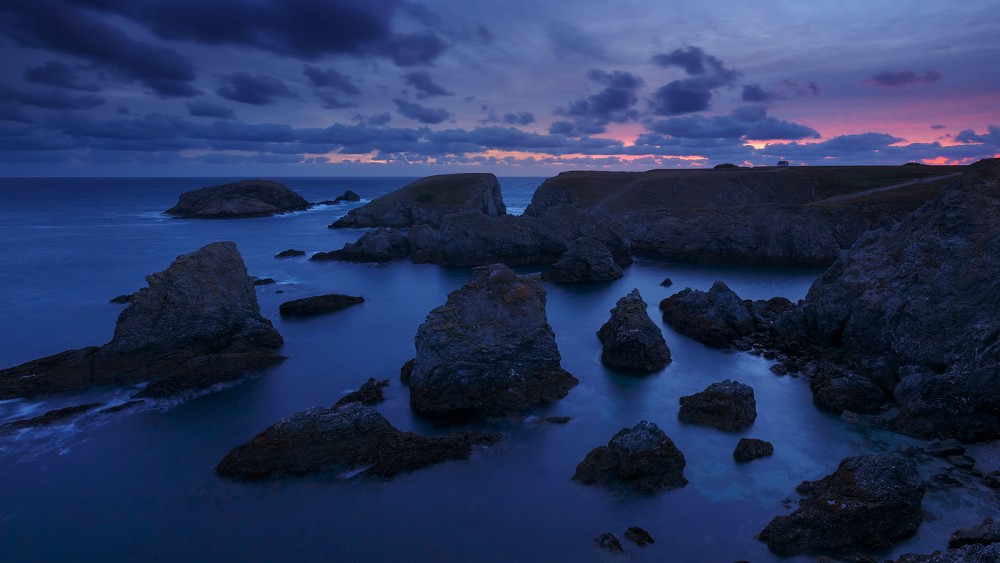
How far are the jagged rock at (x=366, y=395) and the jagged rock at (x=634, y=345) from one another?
44.7ft

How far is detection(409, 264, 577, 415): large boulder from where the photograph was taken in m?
27.3

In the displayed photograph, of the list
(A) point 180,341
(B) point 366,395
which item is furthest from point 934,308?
(A) point 180,341

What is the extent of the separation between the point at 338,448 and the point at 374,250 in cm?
5488

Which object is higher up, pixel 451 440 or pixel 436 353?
pixel 436 353

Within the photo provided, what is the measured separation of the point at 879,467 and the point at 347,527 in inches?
690

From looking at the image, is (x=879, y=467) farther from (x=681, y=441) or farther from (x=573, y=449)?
(x=573, y=449)

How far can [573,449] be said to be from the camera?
2366 cm

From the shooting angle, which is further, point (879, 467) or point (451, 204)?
point (451, 204)

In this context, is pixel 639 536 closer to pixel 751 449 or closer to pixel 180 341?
pixel 751 449

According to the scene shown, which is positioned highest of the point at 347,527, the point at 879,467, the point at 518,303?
the point at 518,303

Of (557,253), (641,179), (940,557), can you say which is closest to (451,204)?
(641,179)

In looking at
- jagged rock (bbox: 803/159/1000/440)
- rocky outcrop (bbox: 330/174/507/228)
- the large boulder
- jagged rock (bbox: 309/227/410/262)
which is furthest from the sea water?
rocky outcrop (bbox: 330/174/507/228)

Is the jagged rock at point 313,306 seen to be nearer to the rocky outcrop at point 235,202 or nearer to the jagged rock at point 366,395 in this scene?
the jagged rock at point 366,395

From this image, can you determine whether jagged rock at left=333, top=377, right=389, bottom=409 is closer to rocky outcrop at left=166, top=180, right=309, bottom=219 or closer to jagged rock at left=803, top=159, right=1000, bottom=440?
jagged rock at left=803, top=159, right=1000, bottom=440
